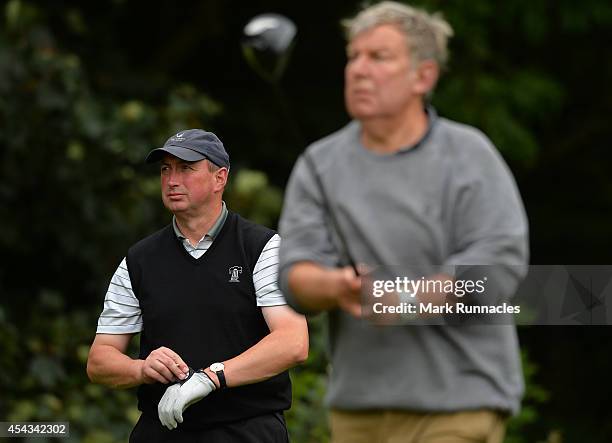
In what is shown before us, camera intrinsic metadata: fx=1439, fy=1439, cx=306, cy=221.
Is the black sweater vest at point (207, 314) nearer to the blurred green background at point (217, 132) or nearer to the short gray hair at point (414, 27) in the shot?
the short gray hair at point (414, 27)

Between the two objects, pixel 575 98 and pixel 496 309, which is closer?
pixel 496 309

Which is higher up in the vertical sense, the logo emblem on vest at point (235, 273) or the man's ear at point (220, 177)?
the man's ear at point (220, 177)

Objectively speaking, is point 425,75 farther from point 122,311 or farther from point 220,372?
point 122,311

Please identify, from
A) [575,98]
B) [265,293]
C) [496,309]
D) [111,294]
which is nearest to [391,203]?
[496,309]

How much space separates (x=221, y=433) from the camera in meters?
4.57

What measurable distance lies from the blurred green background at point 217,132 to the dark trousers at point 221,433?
2.85m

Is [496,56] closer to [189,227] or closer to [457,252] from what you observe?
[189,227]

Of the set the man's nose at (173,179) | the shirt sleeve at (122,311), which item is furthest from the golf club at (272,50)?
the shirt sleeve at (122,311)

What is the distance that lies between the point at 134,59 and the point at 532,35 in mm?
3103

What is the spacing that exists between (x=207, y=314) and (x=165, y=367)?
25cm

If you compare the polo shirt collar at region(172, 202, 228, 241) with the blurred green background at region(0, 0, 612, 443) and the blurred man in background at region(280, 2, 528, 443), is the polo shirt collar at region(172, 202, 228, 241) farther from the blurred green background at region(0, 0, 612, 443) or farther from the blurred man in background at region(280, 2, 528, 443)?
the blurred green background at region(0, 0, 612, 443)

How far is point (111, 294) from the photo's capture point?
470 cm

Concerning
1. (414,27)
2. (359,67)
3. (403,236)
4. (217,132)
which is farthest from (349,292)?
(217,132)

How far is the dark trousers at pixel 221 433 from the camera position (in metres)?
4.57
